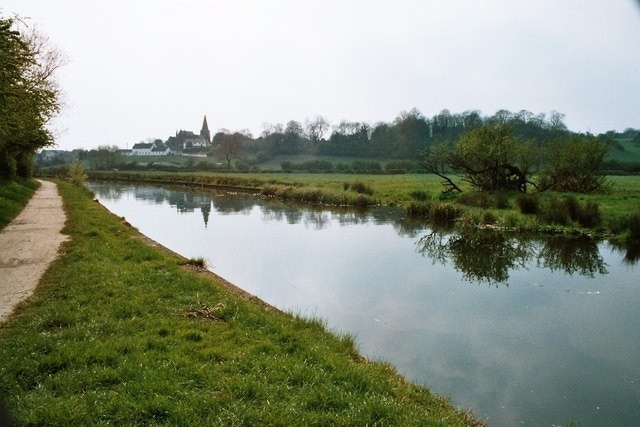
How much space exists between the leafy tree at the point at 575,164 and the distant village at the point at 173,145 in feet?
417

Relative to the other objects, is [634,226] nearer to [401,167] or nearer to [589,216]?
[589,216]

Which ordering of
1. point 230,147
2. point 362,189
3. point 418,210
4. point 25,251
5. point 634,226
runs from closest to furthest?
point 25,251, point 634,226, point 418,210, point 362,189, point 230,147

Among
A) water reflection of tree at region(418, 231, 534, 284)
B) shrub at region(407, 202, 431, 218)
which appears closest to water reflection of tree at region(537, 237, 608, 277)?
water reflection of tree at region(418, 231, 534, 284)

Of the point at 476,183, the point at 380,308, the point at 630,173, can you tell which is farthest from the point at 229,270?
the point at 630,173

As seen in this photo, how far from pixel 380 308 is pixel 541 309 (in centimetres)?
337

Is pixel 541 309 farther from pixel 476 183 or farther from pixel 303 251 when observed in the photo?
pixel 476 183

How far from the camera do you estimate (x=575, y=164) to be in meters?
27.0

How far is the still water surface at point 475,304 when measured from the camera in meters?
6.20

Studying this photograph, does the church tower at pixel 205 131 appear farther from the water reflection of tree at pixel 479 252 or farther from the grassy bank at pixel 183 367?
the grassy bank at pixel 183 367

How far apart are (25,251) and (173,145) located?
490 ft

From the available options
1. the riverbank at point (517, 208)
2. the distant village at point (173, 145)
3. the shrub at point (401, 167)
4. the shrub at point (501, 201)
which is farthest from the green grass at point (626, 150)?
the distant village at point (173, 145)

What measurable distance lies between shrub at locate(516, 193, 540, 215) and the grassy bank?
1782 centimetres

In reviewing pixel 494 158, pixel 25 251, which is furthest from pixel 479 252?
pixel 494 158

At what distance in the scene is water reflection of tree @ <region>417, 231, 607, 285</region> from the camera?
13344 mm
